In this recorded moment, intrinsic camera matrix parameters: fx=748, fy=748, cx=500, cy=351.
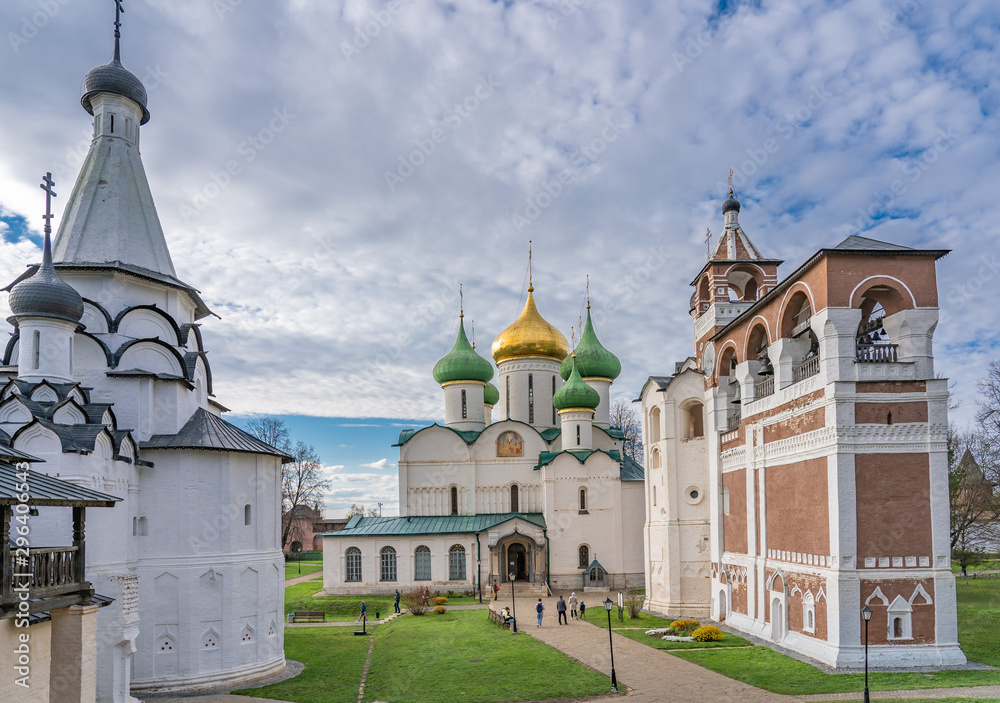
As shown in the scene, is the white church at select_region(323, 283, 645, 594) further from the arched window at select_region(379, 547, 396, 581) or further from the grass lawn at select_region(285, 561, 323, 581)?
the grass lawn at select_region(285, 561, 323, 581)

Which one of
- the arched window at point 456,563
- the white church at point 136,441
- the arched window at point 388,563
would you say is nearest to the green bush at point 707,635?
the white church at point 136,441

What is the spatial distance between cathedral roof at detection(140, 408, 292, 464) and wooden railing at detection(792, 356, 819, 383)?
543 inches

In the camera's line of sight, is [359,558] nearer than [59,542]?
No

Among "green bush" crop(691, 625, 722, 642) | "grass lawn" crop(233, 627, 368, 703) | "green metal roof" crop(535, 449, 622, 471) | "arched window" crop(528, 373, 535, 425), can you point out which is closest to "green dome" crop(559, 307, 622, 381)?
"arched window" crop(528, 373, 535, 425)

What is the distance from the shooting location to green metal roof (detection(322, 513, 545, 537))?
3372cm

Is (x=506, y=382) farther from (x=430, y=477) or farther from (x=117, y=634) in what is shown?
(x=117, y=634)

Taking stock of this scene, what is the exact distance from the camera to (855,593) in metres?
16.9

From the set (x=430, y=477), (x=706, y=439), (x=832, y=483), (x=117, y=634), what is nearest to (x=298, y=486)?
(x=430, y=477)

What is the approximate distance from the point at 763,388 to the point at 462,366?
64.2 feet

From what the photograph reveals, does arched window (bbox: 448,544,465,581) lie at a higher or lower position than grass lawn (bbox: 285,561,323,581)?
higher

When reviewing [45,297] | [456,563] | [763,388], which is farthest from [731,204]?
[45,297]

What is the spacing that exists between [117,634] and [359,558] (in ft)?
63.5

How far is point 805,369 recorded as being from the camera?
19797mm

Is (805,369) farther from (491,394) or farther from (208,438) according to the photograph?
(491,394)
